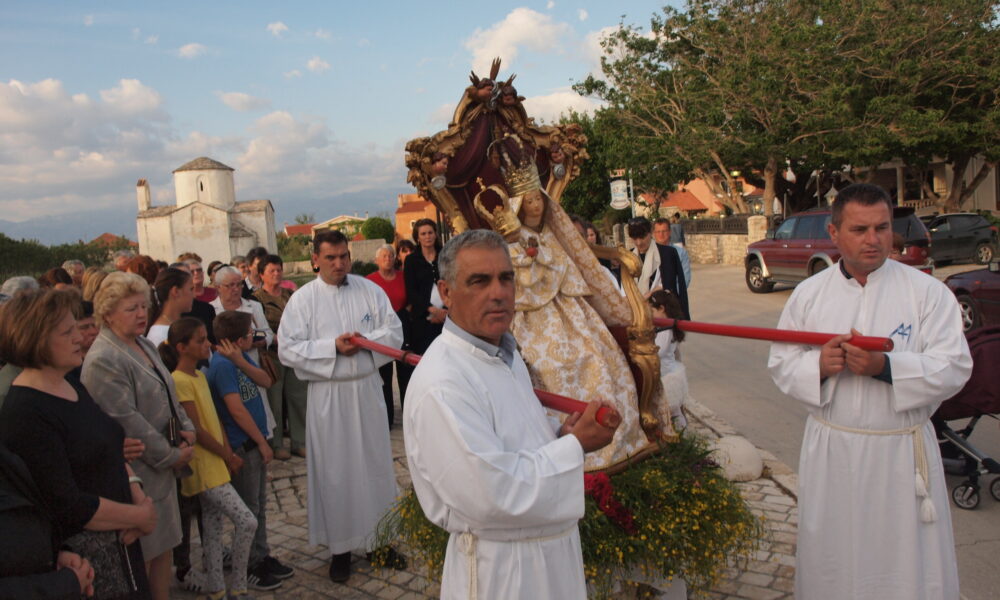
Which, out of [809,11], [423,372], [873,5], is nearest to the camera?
[423,372]

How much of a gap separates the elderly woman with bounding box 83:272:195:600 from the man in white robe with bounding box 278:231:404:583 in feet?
3.58

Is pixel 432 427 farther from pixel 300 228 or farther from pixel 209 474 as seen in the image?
pixel 300 228

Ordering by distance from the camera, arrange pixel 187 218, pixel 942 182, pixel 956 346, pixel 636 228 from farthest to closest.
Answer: pixel 187 218 < pixel 942 182 < pixel 636 228 < pixel 956 346

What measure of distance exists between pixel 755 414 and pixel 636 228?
2459mm

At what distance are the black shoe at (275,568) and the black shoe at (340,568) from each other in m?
0.30

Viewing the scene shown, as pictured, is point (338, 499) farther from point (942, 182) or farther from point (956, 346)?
point (942, 182)

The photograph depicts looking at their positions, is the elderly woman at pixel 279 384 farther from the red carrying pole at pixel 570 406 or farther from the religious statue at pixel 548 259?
the red carrying pole at pixel 570 406

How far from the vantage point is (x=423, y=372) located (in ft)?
7.30

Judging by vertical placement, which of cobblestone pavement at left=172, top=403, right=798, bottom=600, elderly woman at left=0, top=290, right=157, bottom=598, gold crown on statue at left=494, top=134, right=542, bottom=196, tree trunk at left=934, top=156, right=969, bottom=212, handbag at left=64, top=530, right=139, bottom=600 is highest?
tree trunk at left=934, top=156, right=969, bottom=212

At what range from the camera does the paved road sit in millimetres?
4484

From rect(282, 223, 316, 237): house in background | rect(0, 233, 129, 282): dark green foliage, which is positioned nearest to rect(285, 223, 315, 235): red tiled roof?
rect(282, 223, 316, 237): house in background

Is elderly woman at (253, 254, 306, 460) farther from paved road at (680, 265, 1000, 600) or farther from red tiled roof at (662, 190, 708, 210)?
red tiled roof at (662, 190, 708, 210)

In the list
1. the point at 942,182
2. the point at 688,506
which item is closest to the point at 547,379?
the point at 688,506

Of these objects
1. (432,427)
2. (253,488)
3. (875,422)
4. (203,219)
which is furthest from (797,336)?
(203,219)
